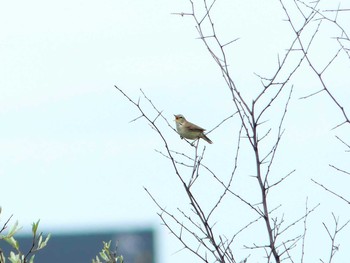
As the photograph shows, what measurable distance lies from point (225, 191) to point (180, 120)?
392 centimetres

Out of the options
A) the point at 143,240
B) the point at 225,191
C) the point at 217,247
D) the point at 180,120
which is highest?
the point at 143,240

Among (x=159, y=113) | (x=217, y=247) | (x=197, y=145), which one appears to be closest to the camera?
(x=217, y=247)

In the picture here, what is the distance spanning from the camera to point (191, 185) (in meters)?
6.32

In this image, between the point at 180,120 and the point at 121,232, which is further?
the point at 121,232

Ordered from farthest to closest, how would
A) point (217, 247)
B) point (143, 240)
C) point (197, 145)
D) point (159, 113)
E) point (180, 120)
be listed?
point (143, 240) → point (180, 120) → point (197, 145) → point (159, 113) → point (217, 247)

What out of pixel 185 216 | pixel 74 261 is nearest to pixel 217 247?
pixel 185 216

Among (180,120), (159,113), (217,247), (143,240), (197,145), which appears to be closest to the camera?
(217,247)

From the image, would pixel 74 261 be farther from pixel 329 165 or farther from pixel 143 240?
pixel 329 165

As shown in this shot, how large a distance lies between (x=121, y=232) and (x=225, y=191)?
67.7 metres

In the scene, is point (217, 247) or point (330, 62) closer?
point (217, 247)

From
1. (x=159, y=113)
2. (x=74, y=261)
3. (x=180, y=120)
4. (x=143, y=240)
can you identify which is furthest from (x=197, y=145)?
(x=74, y=261)

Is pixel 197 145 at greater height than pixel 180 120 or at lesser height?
lesser

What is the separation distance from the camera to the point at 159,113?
6.38m

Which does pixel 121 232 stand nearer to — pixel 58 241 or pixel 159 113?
pixel 58 241
